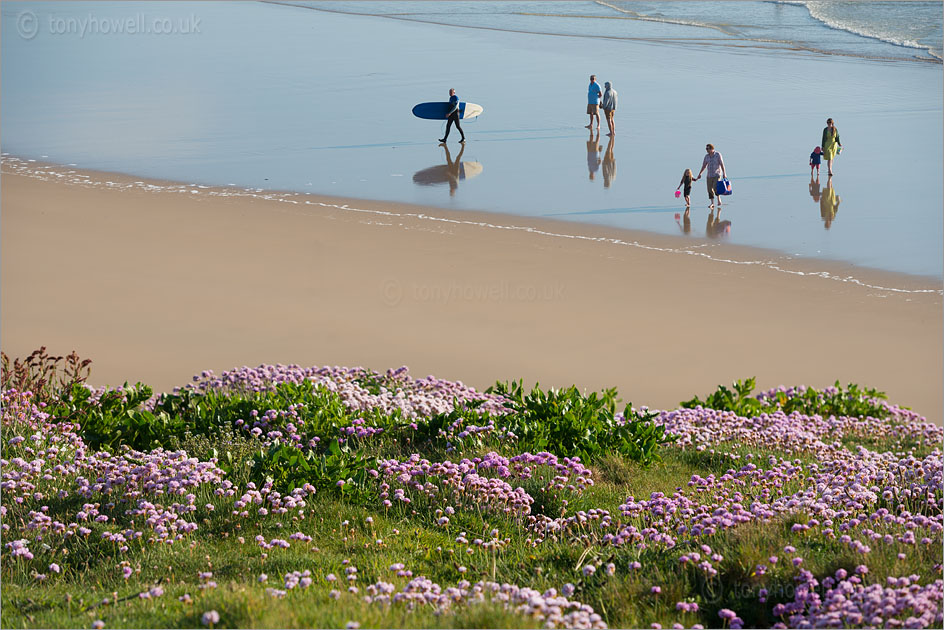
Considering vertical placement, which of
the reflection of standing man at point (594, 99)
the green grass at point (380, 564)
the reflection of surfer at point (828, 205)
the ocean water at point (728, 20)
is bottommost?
the green grass at point (380, 564)

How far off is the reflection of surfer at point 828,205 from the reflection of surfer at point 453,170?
21.3 feet

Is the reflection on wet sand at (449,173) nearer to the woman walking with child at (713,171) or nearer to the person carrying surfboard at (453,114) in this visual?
the person carrying surfboard at (453,114)

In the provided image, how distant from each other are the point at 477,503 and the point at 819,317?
306 inches

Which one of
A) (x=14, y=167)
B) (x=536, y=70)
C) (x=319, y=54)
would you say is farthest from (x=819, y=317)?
(x=319, y=54)

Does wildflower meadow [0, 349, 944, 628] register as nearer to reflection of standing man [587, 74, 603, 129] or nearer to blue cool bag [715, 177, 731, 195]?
blue cool bag [715, 177, 731, 195]

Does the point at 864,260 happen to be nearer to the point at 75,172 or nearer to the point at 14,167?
the point at 75,172

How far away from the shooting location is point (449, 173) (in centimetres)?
2031

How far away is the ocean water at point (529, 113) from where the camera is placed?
1762 cm

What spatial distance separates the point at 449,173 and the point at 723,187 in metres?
5.70

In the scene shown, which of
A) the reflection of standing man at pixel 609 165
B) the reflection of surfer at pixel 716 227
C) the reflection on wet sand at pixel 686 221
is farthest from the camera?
the reflection of standing man at pixel 609 165

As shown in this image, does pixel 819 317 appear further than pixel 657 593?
Yes

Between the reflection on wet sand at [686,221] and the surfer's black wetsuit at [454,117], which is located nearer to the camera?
the reflection on wet sand at [686,221]

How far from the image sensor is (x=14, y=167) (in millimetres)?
20672

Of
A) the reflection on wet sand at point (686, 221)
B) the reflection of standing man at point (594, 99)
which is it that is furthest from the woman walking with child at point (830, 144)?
the reflection of standing man at point (594, 99)
